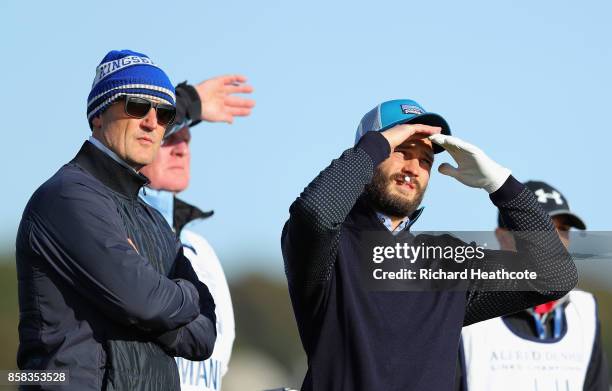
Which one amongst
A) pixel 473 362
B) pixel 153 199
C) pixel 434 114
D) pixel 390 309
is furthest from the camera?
pixel 153 199

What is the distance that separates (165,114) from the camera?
539 cm

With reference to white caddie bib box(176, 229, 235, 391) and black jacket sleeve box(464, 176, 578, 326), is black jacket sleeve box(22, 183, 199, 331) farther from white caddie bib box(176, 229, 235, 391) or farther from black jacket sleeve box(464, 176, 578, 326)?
white caddie bib box(176, 229, 235, 391)

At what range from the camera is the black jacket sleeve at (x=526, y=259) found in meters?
5.76

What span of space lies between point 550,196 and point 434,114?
233cm

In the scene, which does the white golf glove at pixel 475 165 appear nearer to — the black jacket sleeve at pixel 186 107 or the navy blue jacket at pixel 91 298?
the navy blue jacket at pixel 91 298

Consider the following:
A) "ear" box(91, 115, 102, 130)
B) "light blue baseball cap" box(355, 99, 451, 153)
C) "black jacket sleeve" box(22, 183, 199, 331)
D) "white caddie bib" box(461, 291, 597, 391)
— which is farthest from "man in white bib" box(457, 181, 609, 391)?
"black jacket sleeve" box(22, 183, 199, 331)

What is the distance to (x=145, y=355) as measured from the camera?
15.8 ft

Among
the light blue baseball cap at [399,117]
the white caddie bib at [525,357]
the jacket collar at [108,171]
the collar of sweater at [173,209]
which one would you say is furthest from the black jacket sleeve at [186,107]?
the jacket collar at [108,171]

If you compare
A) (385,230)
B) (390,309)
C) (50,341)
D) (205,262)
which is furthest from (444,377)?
(205,262)

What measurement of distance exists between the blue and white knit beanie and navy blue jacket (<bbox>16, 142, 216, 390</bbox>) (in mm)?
467

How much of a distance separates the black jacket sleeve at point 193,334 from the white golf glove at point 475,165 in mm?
1247

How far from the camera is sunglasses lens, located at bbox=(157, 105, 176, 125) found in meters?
5.36

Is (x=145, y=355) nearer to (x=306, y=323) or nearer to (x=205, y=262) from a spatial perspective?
(x=306, y=323)

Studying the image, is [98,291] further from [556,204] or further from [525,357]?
[556,204]
